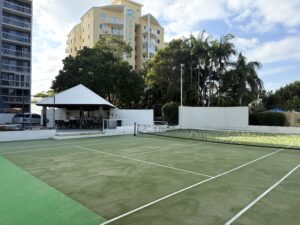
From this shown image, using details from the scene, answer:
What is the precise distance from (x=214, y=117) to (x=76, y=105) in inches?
566

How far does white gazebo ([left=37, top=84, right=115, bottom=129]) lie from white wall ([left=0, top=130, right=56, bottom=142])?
3098 millimetres

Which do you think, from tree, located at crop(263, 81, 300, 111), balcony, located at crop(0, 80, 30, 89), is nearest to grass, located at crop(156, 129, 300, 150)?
balcony, located at crop(0, 80, 30, 89)

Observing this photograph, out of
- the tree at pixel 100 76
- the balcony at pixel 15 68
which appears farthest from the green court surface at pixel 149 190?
the balcony at pixel 15 68

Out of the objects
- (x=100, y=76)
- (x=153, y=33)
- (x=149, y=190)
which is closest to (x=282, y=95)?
(x=153, y=33)

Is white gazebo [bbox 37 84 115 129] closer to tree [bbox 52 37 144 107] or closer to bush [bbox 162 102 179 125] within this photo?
tree [bbox 52 37 144 107]

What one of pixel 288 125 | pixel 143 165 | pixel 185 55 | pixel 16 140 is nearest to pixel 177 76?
pixel 185 55

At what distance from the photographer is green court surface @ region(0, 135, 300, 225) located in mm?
4910

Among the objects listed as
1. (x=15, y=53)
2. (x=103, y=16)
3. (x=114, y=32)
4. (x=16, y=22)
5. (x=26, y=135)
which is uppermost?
(x=103, y=16)

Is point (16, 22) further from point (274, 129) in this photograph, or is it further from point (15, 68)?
point (274, 129)

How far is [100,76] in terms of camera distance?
100 ft

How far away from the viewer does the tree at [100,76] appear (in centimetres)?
3059

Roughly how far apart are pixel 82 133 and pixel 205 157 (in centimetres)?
1197

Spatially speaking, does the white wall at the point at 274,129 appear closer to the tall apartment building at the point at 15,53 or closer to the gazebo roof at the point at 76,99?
the gazebo roof at the point at 76,99

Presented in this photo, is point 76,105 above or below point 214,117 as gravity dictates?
above
